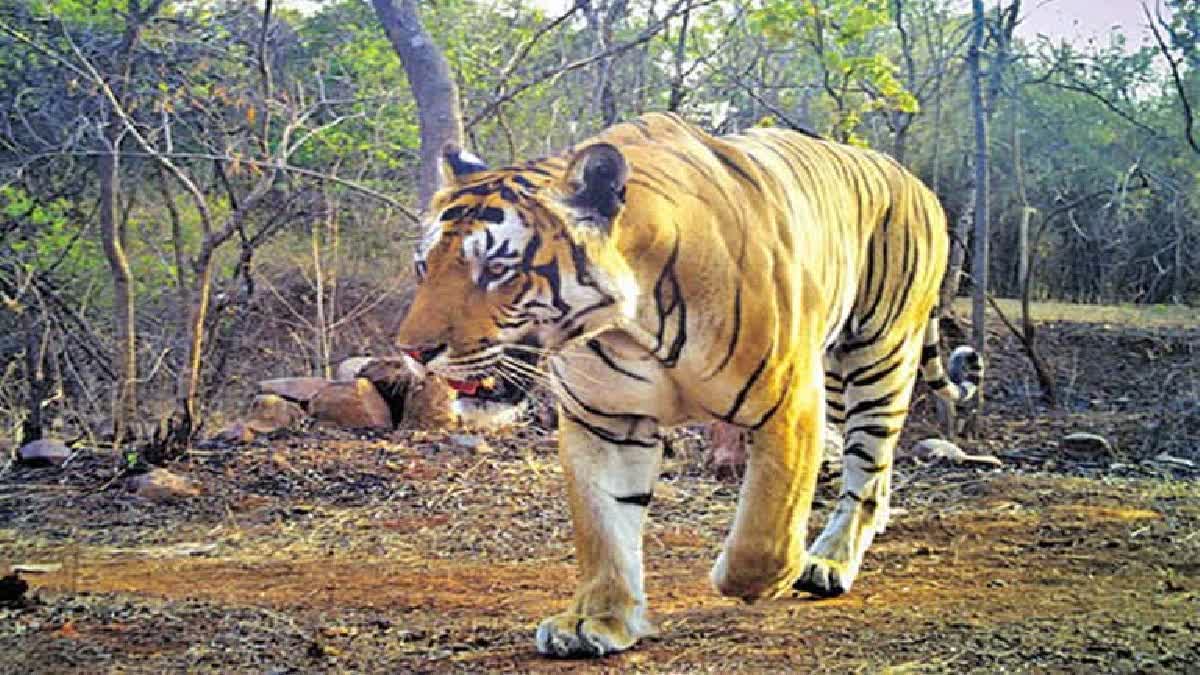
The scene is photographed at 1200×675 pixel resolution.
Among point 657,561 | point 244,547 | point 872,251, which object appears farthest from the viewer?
point 244,547

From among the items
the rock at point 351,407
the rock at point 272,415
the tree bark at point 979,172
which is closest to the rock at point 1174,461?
the tree bark at point 979,172

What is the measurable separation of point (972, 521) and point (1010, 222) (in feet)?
39.0

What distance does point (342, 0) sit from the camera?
1666cm

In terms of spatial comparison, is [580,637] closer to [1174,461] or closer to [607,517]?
[607,517]

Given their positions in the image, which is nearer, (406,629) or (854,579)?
(406,629)

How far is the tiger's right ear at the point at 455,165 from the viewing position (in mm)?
3334

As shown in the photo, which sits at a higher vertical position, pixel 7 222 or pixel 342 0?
pixel 342 0

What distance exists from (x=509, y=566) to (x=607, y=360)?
6.51ft

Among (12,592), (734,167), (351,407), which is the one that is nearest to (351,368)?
(351,407)

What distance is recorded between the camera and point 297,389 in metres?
9.15

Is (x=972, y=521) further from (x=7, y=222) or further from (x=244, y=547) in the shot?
(x=7, y=222)

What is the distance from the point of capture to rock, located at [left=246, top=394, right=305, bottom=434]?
859 centimetres

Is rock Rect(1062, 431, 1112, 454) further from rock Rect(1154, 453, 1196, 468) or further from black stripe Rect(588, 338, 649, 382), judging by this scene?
black stripe Rect(588, 338, 649, 382)

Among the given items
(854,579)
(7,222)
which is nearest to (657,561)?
(854,579)
